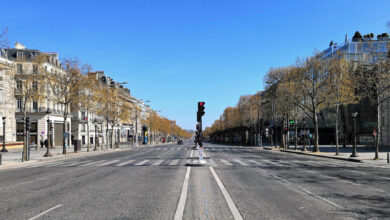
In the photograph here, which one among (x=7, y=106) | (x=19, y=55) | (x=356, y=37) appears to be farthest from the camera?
(x=356, y=37)

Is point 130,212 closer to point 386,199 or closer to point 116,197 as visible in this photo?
point 116,197

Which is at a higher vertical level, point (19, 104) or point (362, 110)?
point (19, 104)

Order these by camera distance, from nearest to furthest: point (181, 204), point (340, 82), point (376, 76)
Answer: point (181, 204), point (376, 76), point (340, 82)

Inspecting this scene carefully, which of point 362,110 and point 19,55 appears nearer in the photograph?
point 19,55

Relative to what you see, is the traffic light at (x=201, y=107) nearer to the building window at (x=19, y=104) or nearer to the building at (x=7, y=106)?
the building at (x=7, y=106)

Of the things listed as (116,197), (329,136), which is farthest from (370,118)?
(116,197)

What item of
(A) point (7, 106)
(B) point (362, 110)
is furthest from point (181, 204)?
(B) point (362, 110)

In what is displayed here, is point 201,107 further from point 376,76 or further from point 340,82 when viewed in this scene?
point 340,82

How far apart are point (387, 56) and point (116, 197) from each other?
26570 millimetres

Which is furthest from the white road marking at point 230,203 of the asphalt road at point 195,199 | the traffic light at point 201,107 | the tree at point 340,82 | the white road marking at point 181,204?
the tree at point 340,82

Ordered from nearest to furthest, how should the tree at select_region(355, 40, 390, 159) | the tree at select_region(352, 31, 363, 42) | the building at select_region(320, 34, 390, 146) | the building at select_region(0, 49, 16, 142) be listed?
the tree at select_region(355, 40, 390, 159) < the building at select_region(0, 49, 16, 142) < the building at select_region(320, 34, 390, 146) < the tree at select_region(352, 31, 363, 42)

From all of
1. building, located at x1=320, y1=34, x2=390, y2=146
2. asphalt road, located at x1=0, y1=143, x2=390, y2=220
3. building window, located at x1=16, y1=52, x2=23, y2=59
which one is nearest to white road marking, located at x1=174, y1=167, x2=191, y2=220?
asphalt road, located at x1=0, y1=143, x2=390, y2=220

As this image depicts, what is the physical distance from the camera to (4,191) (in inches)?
460

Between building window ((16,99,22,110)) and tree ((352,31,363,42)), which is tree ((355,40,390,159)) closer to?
tree ((352,31,363,42))
